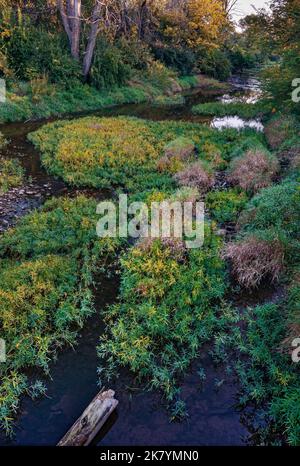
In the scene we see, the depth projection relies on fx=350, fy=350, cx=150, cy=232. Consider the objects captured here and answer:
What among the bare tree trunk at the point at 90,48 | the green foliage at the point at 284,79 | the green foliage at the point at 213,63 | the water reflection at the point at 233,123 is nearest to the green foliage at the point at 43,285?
the green foliage at the point at 284,79

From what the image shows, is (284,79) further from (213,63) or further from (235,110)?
(213,63)

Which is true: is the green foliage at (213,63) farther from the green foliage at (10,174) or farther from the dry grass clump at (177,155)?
the green foliage at (10,174)

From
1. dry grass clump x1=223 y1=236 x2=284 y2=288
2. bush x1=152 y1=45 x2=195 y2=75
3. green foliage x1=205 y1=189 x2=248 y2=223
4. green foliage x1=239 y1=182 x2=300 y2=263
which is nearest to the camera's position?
dry grass clump x1=223 y1=236 x2=284 y2=288

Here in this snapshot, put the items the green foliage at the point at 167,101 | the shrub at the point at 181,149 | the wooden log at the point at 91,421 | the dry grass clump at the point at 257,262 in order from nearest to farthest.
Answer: the wooden log at the point at 91,421
the dry grass clump at the point at 257,262
the shrub at the point at 181,149
the green foliage at the point at 167,101

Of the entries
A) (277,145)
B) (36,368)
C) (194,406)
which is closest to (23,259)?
(36,368)

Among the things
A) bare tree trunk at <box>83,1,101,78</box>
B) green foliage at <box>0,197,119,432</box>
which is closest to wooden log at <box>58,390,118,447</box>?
green foliage at <box>0,197,119,432</box>

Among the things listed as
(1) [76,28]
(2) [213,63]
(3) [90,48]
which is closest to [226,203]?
(3) [90,48]

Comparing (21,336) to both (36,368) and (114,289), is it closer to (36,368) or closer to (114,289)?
(36,368)

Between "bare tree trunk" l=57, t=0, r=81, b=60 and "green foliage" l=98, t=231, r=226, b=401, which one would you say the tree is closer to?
"bare tree trunk" l=57, t=0, r=81, b=60
